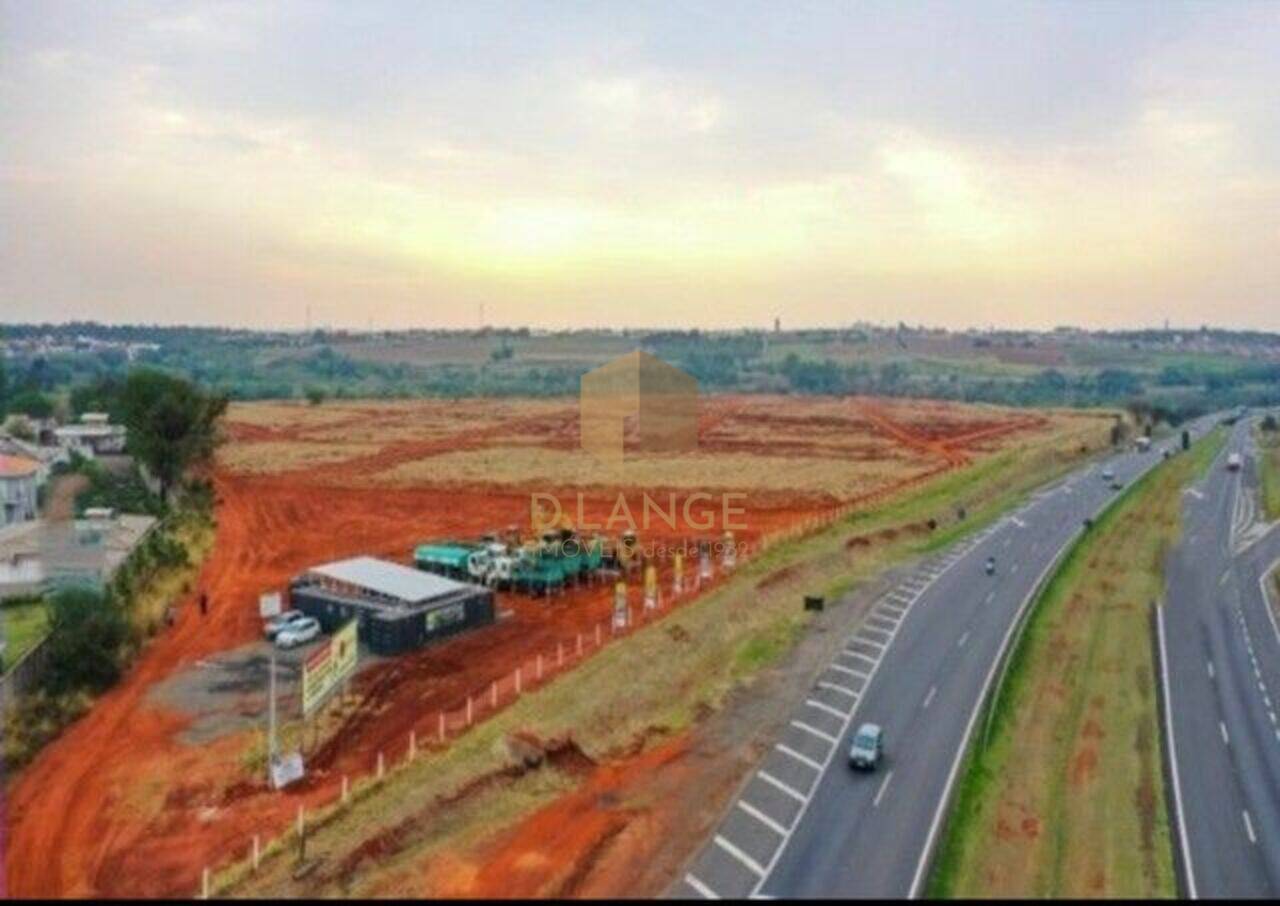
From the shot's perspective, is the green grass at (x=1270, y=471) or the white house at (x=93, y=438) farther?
the white house at (x=93, y=438)

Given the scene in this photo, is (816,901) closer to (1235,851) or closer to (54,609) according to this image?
(1235,851)

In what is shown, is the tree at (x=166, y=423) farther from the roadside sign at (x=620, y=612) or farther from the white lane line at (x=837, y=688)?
the white lane line at (x=837, y=688)

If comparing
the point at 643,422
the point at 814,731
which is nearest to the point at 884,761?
the point at 814,731

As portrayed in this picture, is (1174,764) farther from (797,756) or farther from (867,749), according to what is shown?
(797,756)

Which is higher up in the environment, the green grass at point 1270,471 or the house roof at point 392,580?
the green grass at point 1270,471

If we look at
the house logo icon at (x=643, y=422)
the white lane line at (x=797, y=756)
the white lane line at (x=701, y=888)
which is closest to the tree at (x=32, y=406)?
the house logo icon at (x=643, y=422)

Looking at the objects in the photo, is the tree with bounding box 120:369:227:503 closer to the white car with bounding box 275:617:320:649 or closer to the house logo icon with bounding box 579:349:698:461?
the white car with bounding box 275:617:320:649

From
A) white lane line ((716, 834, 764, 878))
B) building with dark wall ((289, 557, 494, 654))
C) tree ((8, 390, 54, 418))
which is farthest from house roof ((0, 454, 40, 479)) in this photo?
white lane line ((716, 834, 764, 878))
